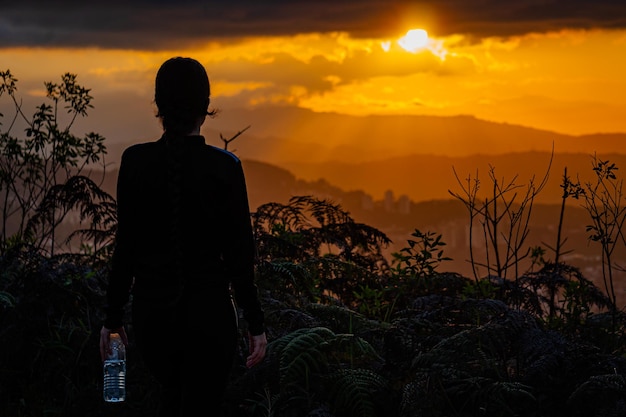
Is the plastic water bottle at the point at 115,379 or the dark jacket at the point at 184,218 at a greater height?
the dark jacket at the point at 184,218

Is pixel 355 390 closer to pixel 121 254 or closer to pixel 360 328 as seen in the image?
pixel 360 328

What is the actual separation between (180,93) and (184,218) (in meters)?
0.57

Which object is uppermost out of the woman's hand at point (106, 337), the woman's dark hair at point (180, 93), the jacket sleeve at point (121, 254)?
the woman's dark hair at point (180, 93)

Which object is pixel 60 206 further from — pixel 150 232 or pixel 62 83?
pixel 150 232

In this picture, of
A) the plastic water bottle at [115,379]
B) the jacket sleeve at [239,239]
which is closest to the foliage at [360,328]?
the plastic water bottle at [115,379]

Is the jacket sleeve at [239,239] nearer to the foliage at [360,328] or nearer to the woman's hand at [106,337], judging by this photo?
the woman's hand at [106,337]

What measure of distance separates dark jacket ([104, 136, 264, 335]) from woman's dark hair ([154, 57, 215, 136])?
0.08m

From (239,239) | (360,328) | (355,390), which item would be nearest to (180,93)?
(239,239)

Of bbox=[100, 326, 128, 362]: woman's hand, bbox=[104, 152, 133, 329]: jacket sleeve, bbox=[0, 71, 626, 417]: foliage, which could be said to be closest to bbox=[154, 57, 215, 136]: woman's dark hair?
bbox=[104, 152, 133, 329]: jacket sleeve

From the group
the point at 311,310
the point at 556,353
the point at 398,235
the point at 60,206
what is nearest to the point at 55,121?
the point at 60,206

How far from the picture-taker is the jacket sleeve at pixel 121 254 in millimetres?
4062

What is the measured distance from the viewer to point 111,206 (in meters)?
8.34

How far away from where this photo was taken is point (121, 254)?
414 cm

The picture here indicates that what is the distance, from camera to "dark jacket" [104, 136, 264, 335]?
392 centimetres
